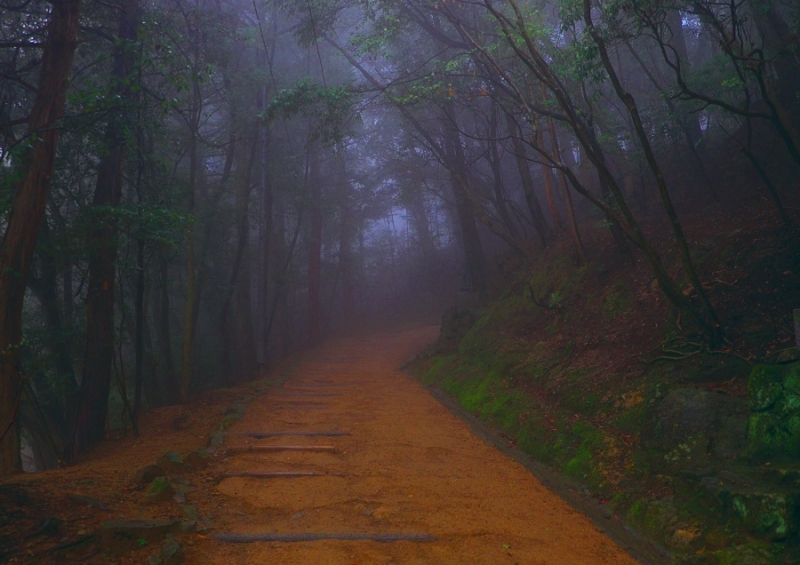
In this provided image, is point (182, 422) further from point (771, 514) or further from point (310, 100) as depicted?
point (771, 514)

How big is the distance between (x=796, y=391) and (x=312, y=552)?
14.9ft

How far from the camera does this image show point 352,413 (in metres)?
11.1

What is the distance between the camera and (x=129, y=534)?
5207mm

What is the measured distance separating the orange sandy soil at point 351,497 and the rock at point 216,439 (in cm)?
13

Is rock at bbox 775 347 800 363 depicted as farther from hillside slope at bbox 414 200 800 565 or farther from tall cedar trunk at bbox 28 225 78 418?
tall cedar trunk at bbox 28 225 78 418

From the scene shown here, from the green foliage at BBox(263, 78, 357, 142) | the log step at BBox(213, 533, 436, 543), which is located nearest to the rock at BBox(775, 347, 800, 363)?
the log step at BBox(213, 533, 436, 543)

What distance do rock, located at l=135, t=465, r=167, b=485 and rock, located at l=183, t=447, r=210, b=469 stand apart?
0.67 metres

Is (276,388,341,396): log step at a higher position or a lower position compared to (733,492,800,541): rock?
higher

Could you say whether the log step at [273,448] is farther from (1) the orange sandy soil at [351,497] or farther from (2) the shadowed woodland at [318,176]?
(2) the shadowed woodland at [318,176]

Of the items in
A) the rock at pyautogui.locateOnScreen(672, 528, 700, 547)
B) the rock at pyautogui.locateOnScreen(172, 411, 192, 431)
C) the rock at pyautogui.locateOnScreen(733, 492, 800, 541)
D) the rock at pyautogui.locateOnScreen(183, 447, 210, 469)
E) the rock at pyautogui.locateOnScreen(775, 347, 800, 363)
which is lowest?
the rock at pyautogui.locateOnScreen(672, 528, 700, 547)

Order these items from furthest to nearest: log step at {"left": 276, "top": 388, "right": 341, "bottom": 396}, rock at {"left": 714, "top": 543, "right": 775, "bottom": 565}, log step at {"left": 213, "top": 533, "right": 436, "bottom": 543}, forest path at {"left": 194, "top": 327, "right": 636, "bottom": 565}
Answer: log step at {"left": 276, "top": 388, "right": 341, "bottom": 396} < log step at {"left": 213, "top": 533, "right": 436, "bottom": 543} < forest path at {"left": 194, "top": 327, "right": 636, "bottom": 565} < rock at {"left": 714, "top": 543, "right": 775, "bottom": 565}

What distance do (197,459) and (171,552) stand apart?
9.36ft

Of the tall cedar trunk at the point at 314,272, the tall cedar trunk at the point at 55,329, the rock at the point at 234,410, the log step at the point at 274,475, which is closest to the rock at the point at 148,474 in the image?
the log step at the point at 274,475

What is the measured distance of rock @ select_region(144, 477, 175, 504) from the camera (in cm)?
637
